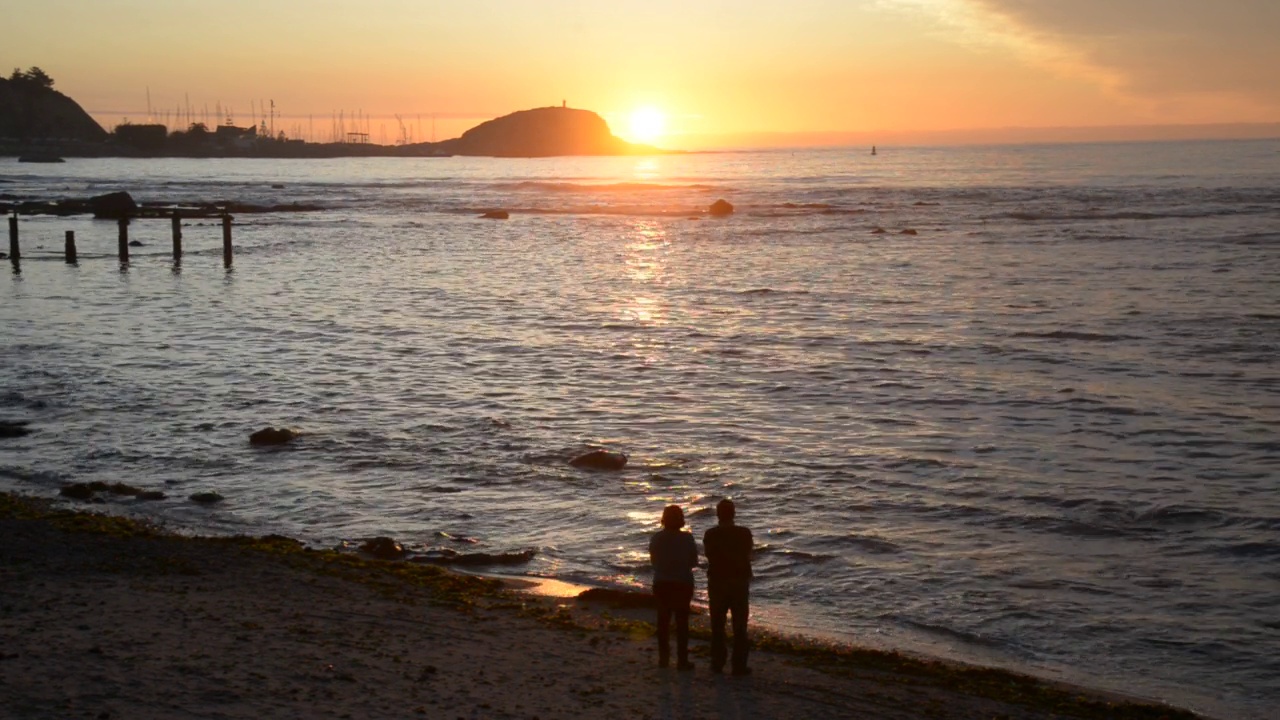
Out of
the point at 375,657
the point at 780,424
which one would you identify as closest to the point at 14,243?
the point at 780,424

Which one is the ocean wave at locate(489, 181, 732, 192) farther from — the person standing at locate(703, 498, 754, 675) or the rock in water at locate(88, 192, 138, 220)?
the person standing at locate(703, 498, 754, 675)

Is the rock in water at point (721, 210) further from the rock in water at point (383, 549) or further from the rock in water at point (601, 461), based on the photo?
the rock in water at point (383, 549)

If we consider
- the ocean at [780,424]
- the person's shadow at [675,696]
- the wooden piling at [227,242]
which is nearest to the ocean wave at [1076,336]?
the ocean at [780,424]

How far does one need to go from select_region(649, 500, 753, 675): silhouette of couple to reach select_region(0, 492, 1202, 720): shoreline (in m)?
0.24

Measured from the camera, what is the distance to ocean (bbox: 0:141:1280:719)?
14961 mm

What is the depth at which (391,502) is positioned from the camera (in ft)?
62.1

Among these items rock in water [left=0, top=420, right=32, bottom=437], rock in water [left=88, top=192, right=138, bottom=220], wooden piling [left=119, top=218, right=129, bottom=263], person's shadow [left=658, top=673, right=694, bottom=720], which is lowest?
person's shadow [left=658, top=673, right=694, bottom=720]

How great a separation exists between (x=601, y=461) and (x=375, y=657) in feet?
31.4

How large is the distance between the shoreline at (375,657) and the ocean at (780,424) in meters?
1.38

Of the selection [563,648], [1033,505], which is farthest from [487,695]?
[1033,505]

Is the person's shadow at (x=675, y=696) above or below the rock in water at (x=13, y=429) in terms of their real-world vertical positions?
below

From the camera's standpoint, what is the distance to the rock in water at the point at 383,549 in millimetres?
15836

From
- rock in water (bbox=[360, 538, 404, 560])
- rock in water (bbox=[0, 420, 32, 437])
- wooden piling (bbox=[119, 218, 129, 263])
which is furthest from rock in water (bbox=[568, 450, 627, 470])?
wooden piling (bbox=[119, 218, 129, 263])

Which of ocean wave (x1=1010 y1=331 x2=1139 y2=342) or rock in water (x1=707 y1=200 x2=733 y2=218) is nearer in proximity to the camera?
ocean wave (x1=1010 y1=331 x2=1139 y2=342)
